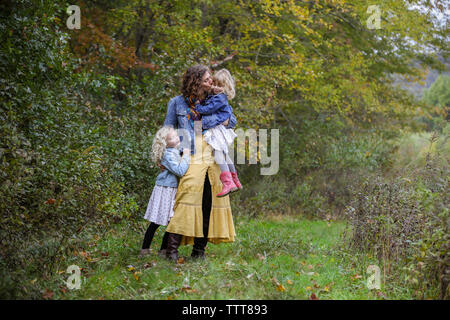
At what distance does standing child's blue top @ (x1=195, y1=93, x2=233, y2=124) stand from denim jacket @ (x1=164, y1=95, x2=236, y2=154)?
0.04 meters

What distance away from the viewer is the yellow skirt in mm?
4277

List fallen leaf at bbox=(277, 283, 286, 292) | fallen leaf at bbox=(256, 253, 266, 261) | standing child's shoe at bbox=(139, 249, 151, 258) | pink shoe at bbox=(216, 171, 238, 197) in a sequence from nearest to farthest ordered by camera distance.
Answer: fallen leaf at bbox=(277, 283, 286, 292) < pink shoe at bbox=(216, 171, 238, 197) < standing child's shoe at bbox=(139, 249, 151, 258) < fallen leaf at bbox=(256, 253, 266, 261)

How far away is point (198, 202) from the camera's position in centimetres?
430

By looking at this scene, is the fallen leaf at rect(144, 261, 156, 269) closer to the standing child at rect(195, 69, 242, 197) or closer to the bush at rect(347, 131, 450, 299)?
the standing child at rect(195, 69, 242, 197)

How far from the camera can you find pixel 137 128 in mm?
7324

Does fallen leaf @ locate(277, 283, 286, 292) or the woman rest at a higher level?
the woman

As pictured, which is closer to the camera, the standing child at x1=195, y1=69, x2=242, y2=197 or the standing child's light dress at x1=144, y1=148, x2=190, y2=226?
the standing child at x1=195, y1=69, x2=242, y2=197

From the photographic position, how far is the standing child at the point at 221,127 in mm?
4238

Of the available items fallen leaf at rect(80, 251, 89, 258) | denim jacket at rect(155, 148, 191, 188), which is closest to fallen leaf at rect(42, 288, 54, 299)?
fallen leaf at rect(80, 251, 89, 258)

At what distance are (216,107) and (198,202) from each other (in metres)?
0.88

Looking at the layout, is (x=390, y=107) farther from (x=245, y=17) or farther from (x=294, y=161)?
(x=245, y=17)

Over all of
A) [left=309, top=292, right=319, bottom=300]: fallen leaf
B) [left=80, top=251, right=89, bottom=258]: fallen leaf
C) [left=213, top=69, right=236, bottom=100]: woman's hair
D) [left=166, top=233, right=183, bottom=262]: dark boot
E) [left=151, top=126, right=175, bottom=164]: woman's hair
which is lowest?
[left=309, top=292, right=319, bottom=300]: fallen leaf
